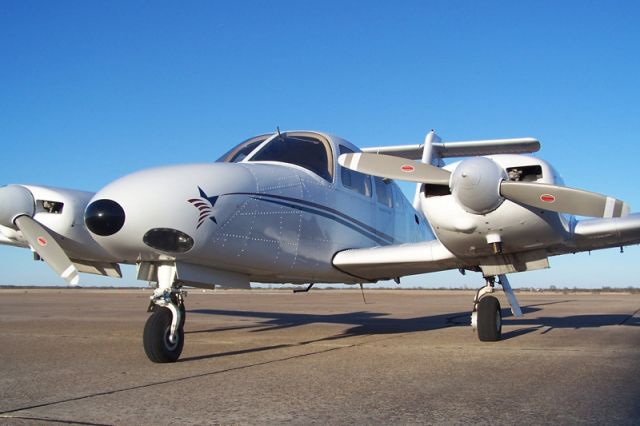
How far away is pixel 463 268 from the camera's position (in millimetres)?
10094

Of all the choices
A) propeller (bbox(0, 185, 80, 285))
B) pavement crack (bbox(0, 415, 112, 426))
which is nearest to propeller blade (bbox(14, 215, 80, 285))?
propeller (bbox(0, 185, 80, 285))

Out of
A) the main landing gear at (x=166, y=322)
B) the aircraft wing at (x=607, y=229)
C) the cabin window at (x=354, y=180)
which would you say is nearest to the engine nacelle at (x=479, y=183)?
the aircraft wing at (x=607, y=229)

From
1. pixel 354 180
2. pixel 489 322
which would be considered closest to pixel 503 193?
pixel 489 322

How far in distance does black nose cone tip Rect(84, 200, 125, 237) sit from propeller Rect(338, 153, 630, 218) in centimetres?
395

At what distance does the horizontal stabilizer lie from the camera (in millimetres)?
10602

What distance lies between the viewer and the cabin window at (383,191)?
11227 mm

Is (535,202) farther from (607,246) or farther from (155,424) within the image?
(155,424)

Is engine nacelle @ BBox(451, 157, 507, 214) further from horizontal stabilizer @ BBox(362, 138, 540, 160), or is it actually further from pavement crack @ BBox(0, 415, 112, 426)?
pavement crack @ BBox(0, 415, 112, 426)

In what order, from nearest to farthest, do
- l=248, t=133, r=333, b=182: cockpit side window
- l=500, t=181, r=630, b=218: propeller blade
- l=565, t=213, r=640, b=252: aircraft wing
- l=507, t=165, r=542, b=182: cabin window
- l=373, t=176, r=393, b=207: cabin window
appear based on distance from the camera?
1. l=500, t=181, r=630, b=218: propeller blade
2. l=507, t=165, r=542, b=182: cabin window
3. l=565, t=213, r=640, b=252: aircraft wing
4. l=248, t=133, r=333, b=182: cockpit side window
5. l=373, t=176, r=393, b=207: cabin window

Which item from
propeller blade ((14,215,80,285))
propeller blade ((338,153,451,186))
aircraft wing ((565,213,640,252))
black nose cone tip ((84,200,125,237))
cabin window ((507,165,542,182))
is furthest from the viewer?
propeller blade ((14,215,80,285))

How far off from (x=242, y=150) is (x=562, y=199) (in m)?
4.73

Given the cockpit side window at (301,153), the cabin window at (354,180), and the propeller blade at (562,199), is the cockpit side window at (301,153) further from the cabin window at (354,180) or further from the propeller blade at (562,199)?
the propeller blade at (562,199)

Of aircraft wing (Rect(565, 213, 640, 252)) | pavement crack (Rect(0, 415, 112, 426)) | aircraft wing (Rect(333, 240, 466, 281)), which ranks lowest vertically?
pavement crack (Rect(0, 415, 112, 426))

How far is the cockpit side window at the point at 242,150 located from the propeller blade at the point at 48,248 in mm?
2799
